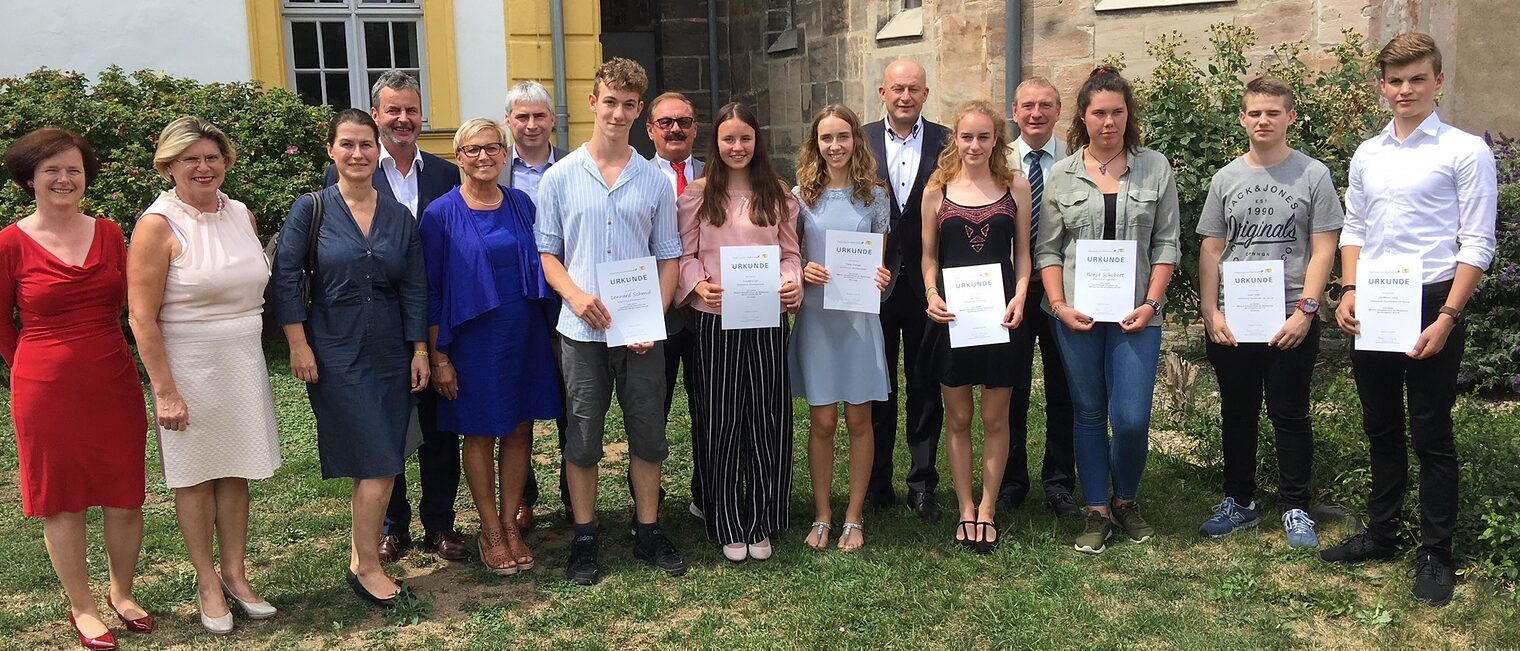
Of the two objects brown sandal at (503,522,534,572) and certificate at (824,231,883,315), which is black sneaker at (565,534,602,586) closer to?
brown sandal at (503,522,534,572)

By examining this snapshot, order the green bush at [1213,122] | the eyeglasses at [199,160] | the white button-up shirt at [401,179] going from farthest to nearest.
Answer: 1. the green bush at [1213,122]
2. the white button-up shirt at [401,179]
3. the eyeglasses at [199,160]

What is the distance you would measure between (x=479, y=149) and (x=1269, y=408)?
3392 mm

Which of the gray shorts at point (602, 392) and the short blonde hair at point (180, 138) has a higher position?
the short blonde hair at point (180, 138)

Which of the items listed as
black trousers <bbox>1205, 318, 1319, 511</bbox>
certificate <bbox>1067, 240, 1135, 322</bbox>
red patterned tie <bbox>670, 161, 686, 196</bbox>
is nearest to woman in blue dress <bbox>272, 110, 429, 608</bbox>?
red patterned tie <bbox>670, 161, 686, 196</bbox>

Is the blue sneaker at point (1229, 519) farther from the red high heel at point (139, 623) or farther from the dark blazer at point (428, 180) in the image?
the red high heel at point (139, 623)

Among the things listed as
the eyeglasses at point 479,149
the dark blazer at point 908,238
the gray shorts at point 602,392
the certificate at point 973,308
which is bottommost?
the gray shorts at point 602,392

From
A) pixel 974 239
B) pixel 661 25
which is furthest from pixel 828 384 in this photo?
pixel 661 25

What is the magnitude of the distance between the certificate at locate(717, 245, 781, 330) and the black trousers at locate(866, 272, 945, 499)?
2.69ft

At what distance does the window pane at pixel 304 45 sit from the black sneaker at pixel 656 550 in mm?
7091

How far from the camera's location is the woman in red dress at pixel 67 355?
13.7 feet

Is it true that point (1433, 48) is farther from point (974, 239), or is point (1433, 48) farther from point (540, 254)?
point (540, 254)

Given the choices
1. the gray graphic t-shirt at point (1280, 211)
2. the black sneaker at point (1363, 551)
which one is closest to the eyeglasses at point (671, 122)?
the gray graphic t-shirt at point (1280, 211)

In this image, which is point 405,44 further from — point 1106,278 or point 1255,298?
point 1255,298

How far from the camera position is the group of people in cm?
431
